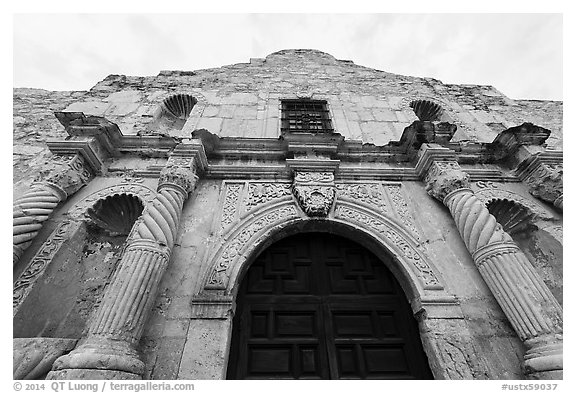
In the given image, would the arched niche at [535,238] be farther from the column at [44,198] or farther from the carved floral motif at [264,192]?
the column at [44,198]

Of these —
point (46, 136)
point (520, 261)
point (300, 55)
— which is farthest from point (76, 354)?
point (300, 55)

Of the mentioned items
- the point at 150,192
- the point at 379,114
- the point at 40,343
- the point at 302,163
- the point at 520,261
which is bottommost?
the point at 40,343

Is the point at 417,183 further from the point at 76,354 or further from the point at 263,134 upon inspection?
the point at 76,354

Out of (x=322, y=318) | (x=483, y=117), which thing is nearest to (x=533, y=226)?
(x=483, y=117)

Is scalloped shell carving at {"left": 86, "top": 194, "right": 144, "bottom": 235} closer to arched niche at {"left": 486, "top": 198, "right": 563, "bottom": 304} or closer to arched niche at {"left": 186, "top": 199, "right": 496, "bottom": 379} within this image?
arched niche at {"left": 186, "top": 199, "right": 496, "bottom": 379}

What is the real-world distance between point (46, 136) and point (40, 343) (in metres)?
4.17

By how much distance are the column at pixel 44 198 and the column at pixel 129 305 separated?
4.15ft

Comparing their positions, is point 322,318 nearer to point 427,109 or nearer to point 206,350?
point 206,350

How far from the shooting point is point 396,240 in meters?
3.73

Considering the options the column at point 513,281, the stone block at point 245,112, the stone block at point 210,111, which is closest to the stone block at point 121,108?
the stone block at point 210,111

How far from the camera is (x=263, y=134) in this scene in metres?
5.32

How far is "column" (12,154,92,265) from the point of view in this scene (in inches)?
128

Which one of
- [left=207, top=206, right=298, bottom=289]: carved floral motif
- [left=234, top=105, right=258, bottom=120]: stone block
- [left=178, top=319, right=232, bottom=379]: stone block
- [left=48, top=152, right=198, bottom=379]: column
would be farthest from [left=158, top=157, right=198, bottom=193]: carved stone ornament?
[left=234, top=105, right=258, bottom=120]: stone block

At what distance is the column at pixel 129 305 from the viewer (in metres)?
2.26
